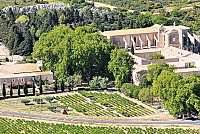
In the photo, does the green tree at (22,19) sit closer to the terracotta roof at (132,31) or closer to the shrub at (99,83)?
the terracotta roof at (132,31)

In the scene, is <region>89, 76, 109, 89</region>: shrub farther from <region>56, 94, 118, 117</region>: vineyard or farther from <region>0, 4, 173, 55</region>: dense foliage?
<region>0, 4, 173, 55</region>: dense foliage

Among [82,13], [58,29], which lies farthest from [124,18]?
[58,29]

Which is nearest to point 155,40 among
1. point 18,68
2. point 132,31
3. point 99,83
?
point 132,31

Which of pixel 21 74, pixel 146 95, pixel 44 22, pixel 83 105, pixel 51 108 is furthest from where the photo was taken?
pixel 44 22

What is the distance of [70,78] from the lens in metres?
79.1

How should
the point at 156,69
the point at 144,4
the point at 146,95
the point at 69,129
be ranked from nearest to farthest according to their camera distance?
1. the point at 69,129
2. the point at 146,95
3. the point at 156,69
4. the point at 144,4

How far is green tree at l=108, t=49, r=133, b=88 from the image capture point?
78.4 m

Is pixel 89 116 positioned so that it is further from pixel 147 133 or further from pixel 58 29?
pixel 58 29

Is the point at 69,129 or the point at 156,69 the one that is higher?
the point at 156,69

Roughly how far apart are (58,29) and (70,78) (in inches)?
457

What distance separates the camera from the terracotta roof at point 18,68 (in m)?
83.2

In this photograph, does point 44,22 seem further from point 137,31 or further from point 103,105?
point 103,105

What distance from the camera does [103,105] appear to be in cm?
7200

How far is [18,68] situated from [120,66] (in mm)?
13747
